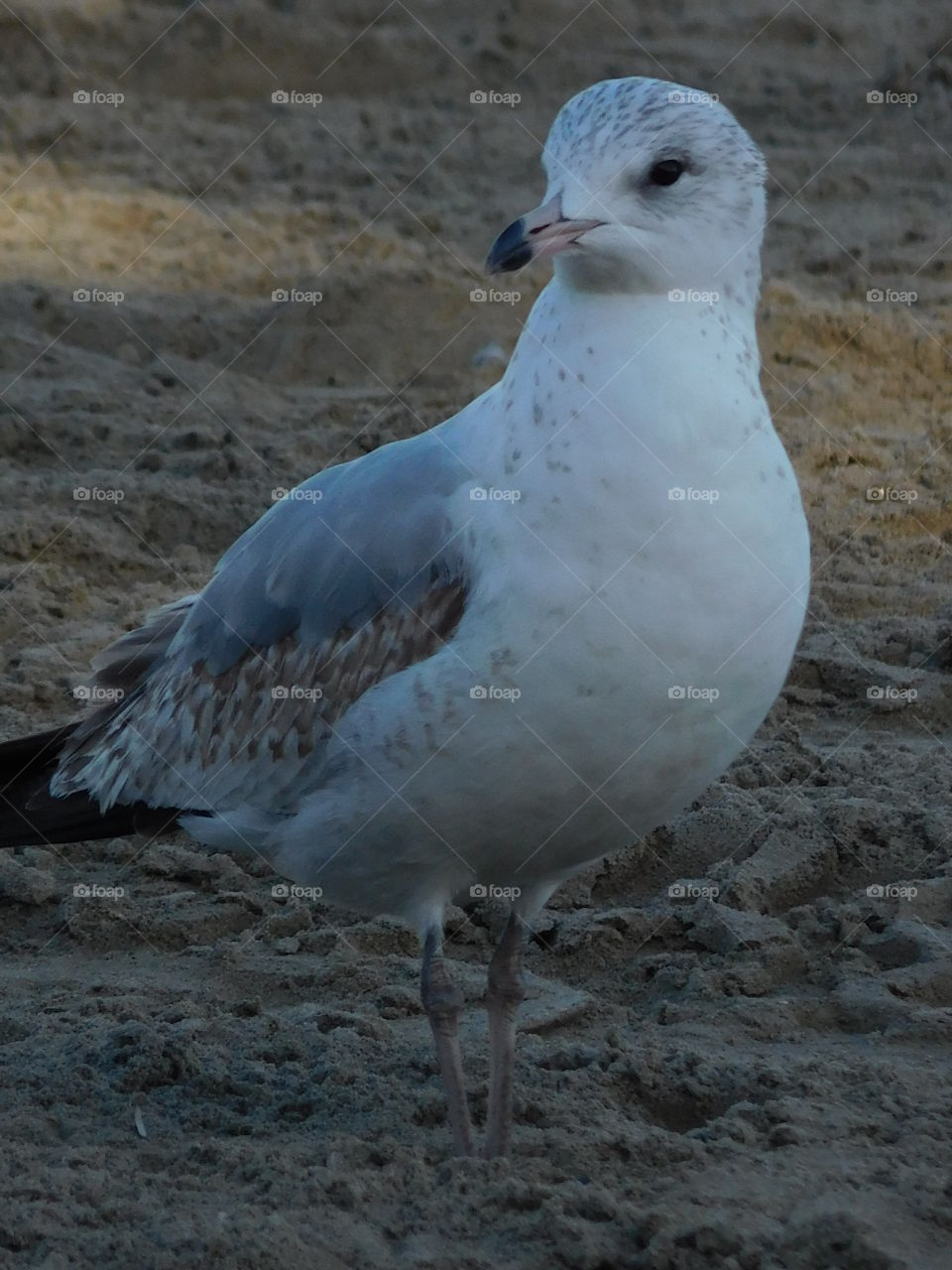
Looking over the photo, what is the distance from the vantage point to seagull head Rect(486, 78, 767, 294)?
309cm

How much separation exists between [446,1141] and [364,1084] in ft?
0.81

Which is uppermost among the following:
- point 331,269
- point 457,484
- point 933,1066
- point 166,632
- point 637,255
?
point 331,269

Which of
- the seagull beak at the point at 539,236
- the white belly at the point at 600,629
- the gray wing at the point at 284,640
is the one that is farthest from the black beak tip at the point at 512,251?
the gray wing at the point at 284,640

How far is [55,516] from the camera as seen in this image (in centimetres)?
584

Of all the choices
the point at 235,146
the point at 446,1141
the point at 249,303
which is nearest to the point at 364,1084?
the point at 446,1141

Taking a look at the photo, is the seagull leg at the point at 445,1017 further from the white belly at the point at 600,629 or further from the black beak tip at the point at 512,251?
the black beak tip at the point at 512,251

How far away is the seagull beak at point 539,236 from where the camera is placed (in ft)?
10.0

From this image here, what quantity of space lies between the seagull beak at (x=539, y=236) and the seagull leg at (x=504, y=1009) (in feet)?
4.20

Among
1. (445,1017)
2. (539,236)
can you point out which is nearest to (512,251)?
(539,236)

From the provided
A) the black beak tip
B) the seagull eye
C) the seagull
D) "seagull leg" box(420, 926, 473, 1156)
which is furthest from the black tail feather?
the seagull eye

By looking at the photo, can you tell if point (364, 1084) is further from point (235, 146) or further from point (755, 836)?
point (235, 146)

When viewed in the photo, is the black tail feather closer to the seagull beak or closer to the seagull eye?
the seagull beak

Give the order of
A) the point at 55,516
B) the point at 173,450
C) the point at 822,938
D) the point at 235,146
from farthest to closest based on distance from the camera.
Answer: the point at 235,146 → the point at 173,450 → the point at 55,516 → the point at 822,938

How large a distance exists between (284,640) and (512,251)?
0.95 meters
